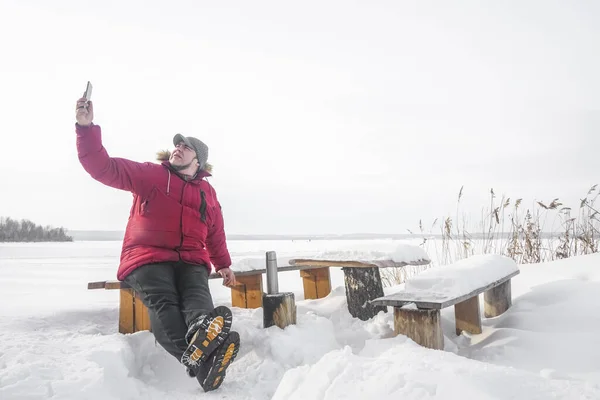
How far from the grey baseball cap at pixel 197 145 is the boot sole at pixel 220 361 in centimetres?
149

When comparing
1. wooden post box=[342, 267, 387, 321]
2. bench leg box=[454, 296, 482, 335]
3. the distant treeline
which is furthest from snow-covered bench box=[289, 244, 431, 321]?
the distant treeline

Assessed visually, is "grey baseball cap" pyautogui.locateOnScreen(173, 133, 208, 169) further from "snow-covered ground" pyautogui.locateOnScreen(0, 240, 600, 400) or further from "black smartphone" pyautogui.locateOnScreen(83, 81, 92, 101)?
"snow-covered ground" pyautogui.locateOnScreen(0, 240, 600, 400)

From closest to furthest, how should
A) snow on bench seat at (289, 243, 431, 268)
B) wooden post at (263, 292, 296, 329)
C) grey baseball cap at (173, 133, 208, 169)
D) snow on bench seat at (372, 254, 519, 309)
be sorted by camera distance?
snow on bench seat at (372, 254, 519, 309) < wooden post at (263, 292, 296, 329) < grey baseball cap at (173, 133, 208, 169) < snow on bench seat at (289, 243, 431, 268)

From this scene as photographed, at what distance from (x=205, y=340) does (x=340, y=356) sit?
0.76 metres

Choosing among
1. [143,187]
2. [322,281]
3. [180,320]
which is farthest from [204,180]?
[322,281]

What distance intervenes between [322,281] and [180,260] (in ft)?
7.50

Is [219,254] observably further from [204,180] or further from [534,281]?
[534,281]

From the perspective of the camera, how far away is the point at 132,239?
9.03 ft

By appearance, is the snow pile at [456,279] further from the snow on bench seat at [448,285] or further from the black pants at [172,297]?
the black pants at [172,297]

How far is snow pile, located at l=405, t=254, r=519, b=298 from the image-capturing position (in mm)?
2621

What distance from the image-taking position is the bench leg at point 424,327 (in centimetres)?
246

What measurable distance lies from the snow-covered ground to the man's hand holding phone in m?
1.40

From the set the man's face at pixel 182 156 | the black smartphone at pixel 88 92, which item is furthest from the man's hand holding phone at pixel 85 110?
the man's face at pixel 182 156

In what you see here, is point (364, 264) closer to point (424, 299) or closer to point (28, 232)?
point (424, 299)
